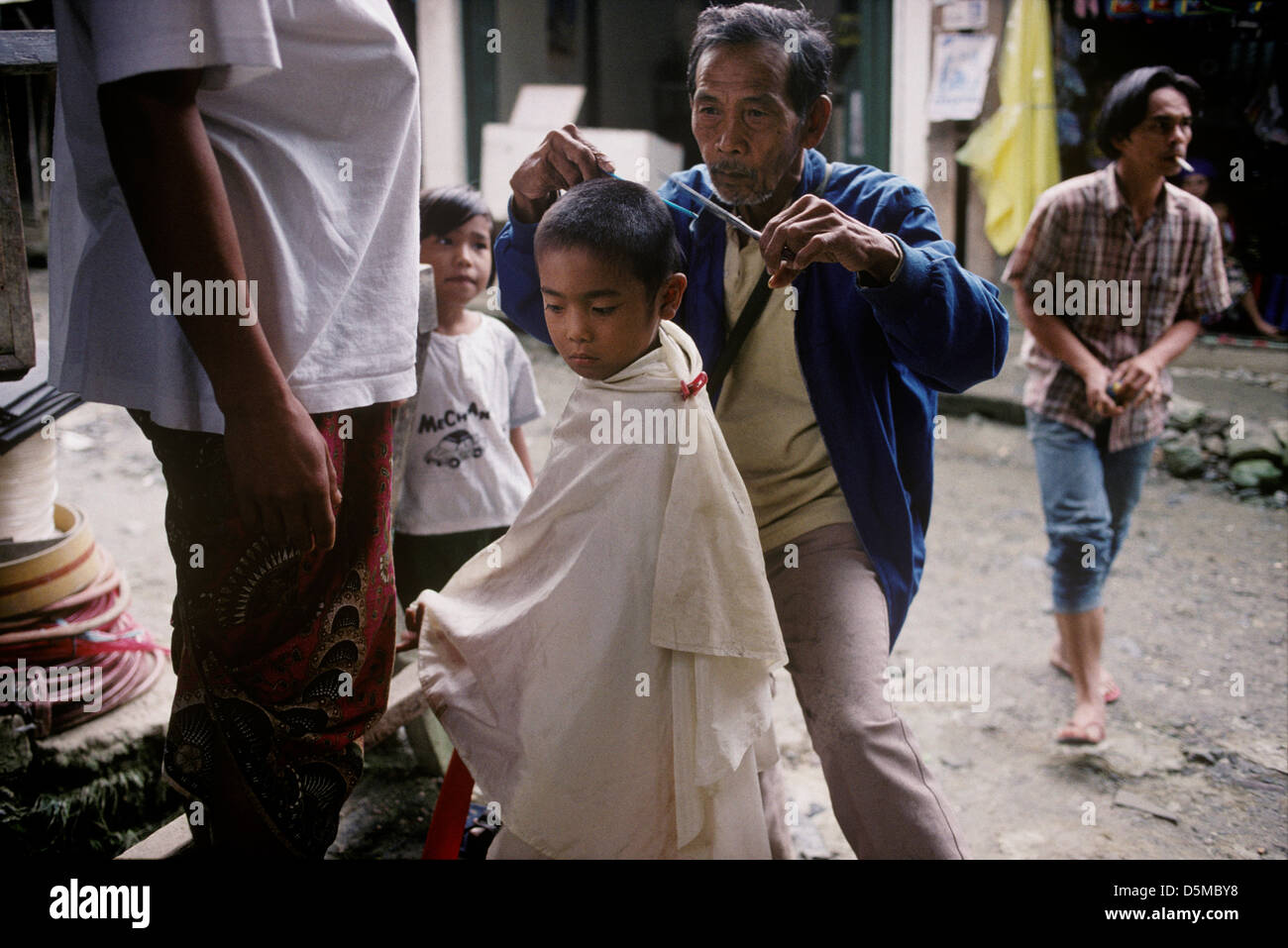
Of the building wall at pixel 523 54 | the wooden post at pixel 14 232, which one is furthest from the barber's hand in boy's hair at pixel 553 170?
the building wall at pixel 523 54

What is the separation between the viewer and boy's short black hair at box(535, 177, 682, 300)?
1.59 meters

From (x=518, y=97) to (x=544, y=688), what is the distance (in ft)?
22.1

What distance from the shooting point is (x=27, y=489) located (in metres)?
2.63

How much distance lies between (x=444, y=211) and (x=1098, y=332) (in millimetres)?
2076

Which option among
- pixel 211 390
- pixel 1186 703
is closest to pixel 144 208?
pixel 211 390

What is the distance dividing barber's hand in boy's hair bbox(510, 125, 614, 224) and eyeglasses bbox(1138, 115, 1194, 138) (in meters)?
2.09

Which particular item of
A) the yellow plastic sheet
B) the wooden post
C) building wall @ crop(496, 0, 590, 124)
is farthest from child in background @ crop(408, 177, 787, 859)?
building wall @ crop(496, 0, 590, 124)

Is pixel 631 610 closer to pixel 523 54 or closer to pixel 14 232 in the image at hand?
pixel 14 232

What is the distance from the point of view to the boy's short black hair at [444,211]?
8.70ft

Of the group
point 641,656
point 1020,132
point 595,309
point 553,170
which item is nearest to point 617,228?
point 595,309

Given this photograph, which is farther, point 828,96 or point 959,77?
point 959,77

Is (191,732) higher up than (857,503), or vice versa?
(857,503)

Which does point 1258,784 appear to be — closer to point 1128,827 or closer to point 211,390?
point 1128,827

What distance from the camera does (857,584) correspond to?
1.89 meters
